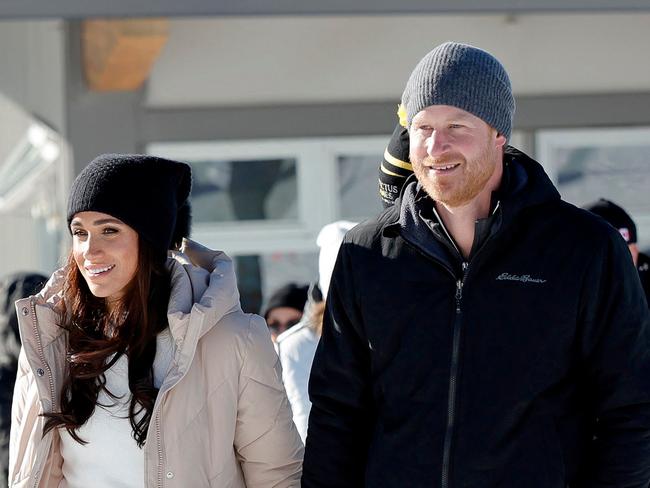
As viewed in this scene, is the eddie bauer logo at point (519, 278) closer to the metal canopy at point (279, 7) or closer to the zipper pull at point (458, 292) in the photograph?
the zipper pull at point (458, 292)

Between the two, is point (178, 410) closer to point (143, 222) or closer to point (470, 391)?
point (143, 222)

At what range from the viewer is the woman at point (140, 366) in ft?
10.6

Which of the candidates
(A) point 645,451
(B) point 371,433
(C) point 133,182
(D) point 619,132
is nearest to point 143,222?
(C) point 133,182

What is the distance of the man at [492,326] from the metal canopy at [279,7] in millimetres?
1246

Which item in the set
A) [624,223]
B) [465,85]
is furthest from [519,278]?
[624,223]

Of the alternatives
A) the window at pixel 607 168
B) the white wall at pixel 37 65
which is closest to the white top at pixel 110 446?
the white wall at pixel 37 65

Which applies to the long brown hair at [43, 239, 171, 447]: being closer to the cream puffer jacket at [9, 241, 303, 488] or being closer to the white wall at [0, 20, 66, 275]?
the cream puffer jacket at [9, 241, 303, 488]

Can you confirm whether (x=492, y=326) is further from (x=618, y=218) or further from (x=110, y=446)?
(x=618, y=218)

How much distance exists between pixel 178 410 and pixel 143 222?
51 centimetres

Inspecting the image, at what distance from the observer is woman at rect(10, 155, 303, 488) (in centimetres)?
323

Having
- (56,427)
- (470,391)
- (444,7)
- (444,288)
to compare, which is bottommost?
(56,427)

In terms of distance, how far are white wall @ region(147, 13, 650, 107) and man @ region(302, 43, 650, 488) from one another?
20.3 feet

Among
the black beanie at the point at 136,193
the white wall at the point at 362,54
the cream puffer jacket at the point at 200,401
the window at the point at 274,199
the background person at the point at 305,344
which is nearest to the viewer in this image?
the cream puffer jacket at the point at 200,401

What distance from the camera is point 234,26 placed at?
902 cm
